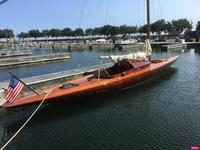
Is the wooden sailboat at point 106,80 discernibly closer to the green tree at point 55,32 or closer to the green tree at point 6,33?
the green tree at point 6,33

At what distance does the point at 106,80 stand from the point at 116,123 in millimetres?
6002

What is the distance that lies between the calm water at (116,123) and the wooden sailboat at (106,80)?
83 cm

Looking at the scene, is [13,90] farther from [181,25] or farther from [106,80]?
[181,25]

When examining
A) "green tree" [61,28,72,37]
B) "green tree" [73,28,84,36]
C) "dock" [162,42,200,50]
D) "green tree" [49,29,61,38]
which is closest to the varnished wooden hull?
"dock" [162,42,200,50]

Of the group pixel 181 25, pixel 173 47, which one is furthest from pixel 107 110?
pixel 181 25

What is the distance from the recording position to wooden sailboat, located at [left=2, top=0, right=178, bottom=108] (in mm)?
17297

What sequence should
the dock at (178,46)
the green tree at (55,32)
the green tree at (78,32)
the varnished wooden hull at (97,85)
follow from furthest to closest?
the green tree at (55,32), the green tree at (78,32), the dock at (178,46), the varnished wooden hull at (97,85)

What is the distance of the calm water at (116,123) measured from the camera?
1279 cm

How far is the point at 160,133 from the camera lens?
13.6m

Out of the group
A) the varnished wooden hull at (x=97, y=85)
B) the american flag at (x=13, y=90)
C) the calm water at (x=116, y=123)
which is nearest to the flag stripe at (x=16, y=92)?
the american flag at (x=13, y=90)

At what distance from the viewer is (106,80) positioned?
67.9 ft

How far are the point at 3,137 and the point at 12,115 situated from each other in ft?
9.63

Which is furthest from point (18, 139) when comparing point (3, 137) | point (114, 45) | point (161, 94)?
point (114, 45)

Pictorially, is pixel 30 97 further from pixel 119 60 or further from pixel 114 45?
pixel 114 45
